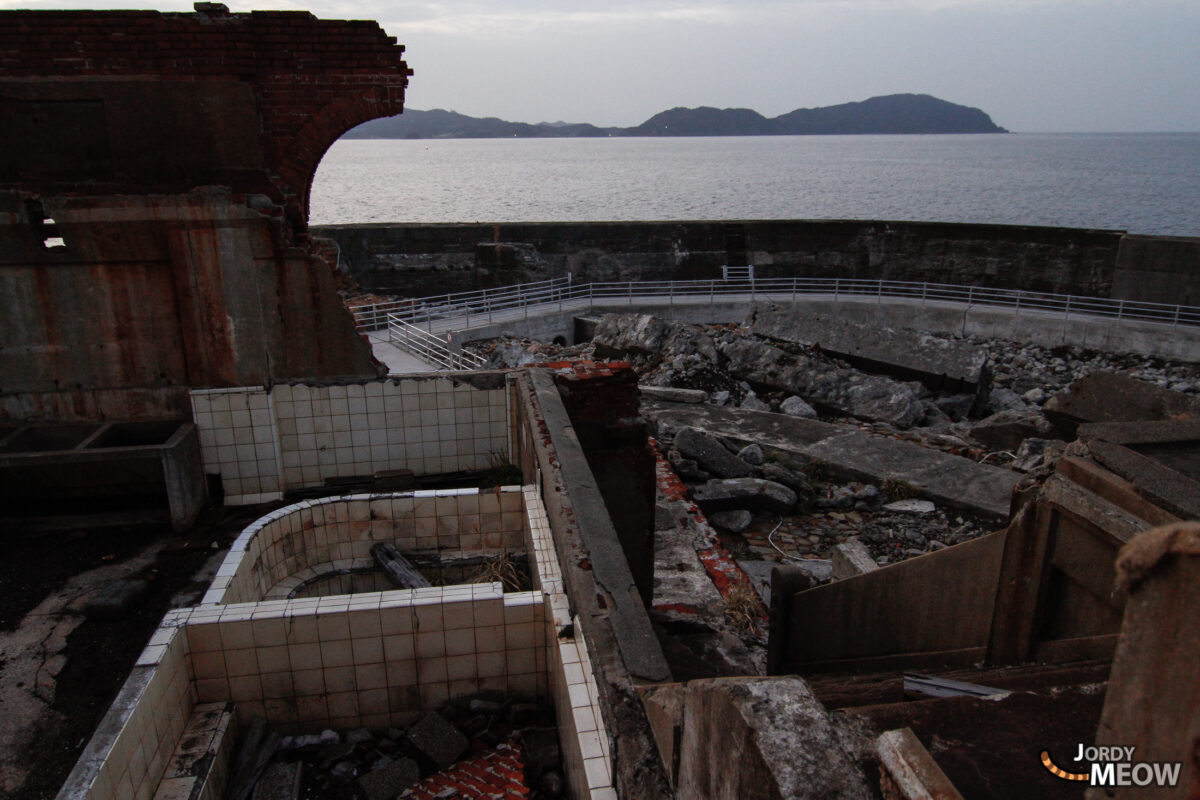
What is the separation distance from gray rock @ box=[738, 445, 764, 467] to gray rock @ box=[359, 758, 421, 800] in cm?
703

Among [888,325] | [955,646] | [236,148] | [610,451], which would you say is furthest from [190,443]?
[888,325]

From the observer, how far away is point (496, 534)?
519 centimetres

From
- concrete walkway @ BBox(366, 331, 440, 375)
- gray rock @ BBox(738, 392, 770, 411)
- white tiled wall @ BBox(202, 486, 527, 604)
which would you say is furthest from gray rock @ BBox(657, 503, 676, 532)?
gray rock @ BBox(738, 392, 770, 411)

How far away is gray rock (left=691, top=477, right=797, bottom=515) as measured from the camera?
30.2 ft

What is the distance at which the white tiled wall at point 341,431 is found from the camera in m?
6.12

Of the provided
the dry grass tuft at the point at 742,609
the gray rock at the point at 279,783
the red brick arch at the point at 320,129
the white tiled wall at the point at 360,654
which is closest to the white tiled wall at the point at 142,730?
the white tiled wall at the point at 360,654

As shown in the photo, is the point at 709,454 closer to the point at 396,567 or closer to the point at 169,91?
the point at 396,567

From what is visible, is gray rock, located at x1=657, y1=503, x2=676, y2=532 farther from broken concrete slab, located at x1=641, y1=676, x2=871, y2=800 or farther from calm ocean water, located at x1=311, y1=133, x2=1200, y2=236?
calm ocean water, located at x1=311, y1=133, x2=1200, y2=236

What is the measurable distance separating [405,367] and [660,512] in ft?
13.3

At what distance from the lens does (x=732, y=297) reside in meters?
18.6

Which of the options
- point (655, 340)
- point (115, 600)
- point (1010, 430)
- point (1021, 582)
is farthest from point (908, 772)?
point (655, 340)

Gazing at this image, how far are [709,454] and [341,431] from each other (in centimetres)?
502

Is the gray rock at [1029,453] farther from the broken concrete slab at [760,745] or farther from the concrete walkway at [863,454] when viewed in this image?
the broken concrete slab at [760,745]

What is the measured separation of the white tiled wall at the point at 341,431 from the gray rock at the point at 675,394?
257 inches
